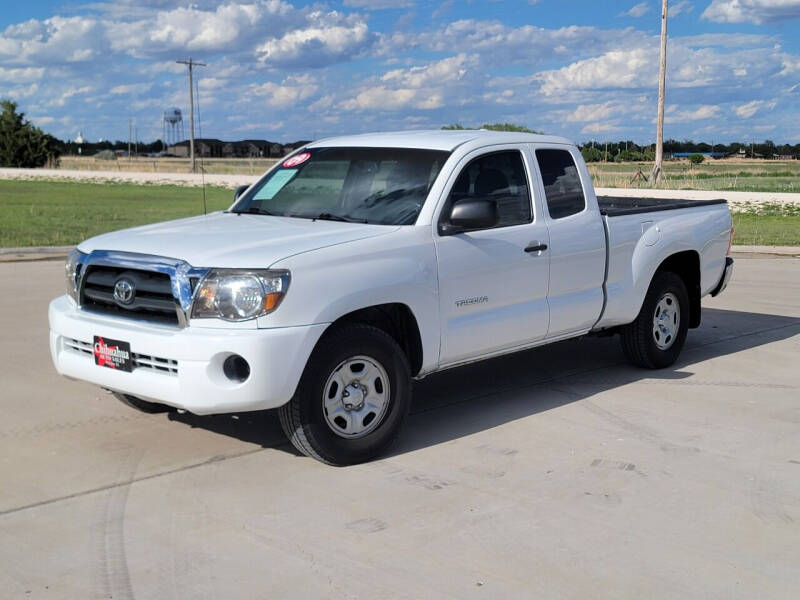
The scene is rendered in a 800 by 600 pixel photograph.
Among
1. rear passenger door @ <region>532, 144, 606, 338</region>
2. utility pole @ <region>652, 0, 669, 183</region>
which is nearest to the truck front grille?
rear passenger door @ <region>532, 144, 606, 338</region>

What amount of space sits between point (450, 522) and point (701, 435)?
2.31m

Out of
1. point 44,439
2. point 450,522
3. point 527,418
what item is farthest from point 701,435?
point 44,439

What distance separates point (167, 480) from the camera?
5684mm

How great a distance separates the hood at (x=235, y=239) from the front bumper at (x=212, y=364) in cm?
39

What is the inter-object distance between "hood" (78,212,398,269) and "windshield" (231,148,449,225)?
183mm

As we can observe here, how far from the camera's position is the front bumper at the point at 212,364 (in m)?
5.44

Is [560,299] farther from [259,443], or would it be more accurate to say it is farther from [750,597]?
[750,597]

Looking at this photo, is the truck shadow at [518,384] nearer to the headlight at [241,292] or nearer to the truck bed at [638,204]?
the headlight at [241,292]

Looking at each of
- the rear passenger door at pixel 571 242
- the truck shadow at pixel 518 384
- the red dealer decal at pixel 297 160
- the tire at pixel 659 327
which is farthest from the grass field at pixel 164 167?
the rear passenger door at pixel 571 242

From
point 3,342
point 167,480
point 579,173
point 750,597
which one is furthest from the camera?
point 3,342

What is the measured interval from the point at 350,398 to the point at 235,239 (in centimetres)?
112

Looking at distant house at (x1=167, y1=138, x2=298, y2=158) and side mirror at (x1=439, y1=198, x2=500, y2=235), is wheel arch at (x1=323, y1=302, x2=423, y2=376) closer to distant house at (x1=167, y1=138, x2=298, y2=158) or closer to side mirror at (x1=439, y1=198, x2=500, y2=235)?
side mirror at (x1=439, y1=198, x2=500, y2=235)

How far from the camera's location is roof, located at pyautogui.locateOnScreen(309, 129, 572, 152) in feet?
22.7

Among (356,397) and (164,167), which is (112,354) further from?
(164,167)
